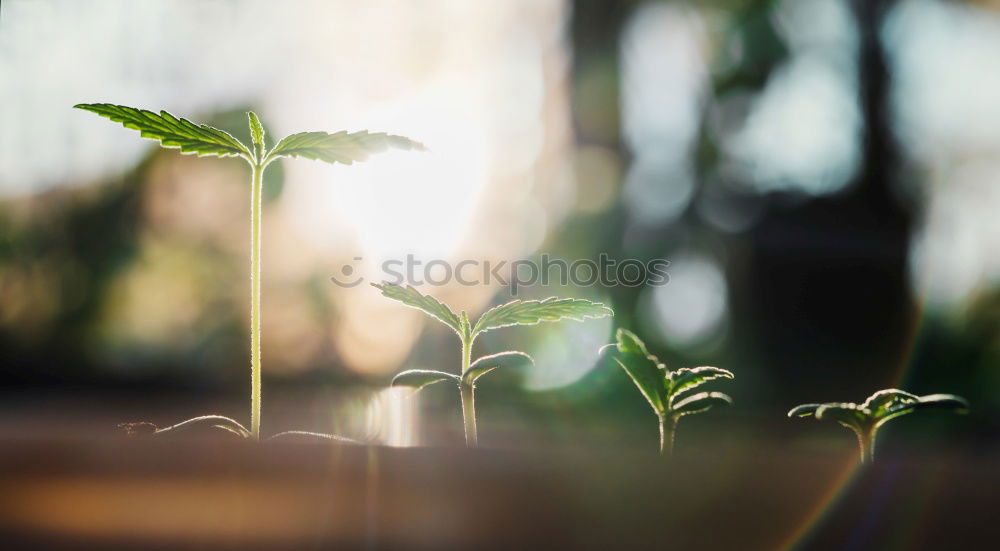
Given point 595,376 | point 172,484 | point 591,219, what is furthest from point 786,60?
point 172,484

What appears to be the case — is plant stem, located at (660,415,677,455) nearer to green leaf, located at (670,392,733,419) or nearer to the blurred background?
green leaf, located at (670,392,733,419)

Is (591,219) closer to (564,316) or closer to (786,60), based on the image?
(786,60)

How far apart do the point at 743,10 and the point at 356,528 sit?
1516 millimetres

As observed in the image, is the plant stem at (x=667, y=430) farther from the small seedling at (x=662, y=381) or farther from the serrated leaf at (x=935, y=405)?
the serrated leaf at (x=935, y=405)

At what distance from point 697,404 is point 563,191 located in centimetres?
94

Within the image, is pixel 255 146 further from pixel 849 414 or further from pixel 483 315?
pixel 849 414

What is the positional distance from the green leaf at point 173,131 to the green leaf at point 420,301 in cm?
A: 17

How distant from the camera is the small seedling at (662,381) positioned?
0.42 meters

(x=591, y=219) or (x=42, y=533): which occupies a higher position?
(x=591, y=219)

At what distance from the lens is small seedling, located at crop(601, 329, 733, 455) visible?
0.42 meters

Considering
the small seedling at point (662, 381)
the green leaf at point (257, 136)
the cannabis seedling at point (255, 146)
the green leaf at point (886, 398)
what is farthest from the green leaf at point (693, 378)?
the green leaf at point (257, 136)

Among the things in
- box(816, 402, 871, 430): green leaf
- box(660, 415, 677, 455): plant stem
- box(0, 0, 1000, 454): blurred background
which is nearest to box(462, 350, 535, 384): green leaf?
box(660, 415, 677, 455): plant stem

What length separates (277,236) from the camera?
4.48 feet

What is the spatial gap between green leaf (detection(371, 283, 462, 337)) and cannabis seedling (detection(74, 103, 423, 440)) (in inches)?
4.2
